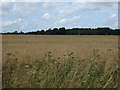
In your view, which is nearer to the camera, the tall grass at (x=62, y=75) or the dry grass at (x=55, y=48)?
the tall grass at (x=62, y=75)

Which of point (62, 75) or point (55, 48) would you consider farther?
point (55, 48)

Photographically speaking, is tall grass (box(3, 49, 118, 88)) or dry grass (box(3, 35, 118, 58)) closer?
tall grass (box(3, 49, 118, 88))

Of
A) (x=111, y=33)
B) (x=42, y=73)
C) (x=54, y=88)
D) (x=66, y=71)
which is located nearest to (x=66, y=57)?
(x=66, y=71)

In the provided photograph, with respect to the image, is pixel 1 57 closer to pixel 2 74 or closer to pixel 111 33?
pixel 2 74

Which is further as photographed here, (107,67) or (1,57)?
(1,57)

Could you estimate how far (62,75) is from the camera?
5918 millimetres

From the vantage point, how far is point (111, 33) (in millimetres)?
60969

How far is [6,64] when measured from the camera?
7.14 metres

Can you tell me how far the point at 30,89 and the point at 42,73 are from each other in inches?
24.8

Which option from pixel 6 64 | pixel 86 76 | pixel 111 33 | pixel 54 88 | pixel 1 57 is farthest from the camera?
pixel 111 33

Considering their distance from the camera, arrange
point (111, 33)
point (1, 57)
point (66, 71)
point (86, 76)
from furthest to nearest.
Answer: point (111, 33)
point (1, 57)
point (66, 71)
point (86, 76)

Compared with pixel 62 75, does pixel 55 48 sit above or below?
above

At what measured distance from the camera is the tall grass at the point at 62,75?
17.5 feet

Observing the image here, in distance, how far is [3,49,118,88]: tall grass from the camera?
17.5 ft
